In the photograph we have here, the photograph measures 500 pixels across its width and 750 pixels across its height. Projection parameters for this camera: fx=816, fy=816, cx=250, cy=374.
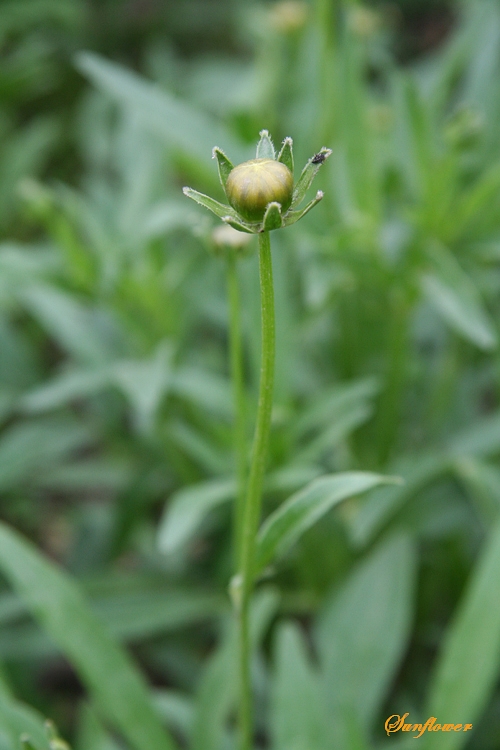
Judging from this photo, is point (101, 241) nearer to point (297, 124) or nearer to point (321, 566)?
A: point (297, 124)

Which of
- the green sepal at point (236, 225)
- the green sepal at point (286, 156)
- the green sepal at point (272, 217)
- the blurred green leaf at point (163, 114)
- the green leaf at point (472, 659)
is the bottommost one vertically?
the green leaf at point (472, 659)

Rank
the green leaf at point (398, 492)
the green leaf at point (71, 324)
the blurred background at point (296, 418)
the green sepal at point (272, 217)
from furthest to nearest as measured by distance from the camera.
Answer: the green leaf at point (71, 324) < the green leaf at point (398, 492) < the blurred background at point (296, 418) < the green sepal at point (272, 217)

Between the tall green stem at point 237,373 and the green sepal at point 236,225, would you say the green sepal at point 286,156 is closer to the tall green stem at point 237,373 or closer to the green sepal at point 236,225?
the green sepal at point 236,225

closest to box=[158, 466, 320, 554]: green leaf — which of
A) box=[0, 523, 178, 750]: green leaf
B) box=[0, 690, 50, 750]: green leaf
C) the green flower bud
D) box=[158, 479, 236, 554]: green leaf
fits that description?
box=[158, 479, 236, 554]: green leaf

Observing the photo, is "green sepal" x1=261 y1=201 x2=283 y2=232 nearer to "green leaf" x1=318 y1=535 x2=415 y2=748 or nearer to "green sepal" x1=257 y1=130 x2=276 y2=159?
"green sepal" x1=257 y1=130 x2=276 y2=159

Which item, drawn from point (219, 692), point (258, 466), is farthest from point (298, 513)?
point (219, 692)

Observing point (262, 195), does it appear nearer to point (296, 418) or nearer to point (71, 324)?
point (296, 418)

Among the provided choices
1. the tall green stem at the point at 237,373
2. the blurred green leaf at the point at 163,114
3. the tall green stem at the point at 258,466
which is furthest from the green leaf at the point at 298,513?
the blurred green leaf at the point at 163,114
